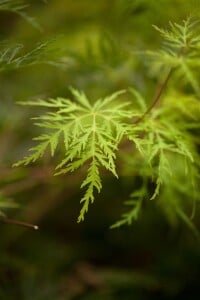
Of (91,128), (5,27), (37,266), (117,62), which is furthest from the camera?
(5,27)

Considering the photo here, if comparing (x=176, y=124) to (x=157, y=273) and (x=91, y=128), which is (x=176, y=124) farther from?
(x=157, y=273)

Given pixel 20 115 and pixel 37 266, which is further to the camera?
pixel 20 115

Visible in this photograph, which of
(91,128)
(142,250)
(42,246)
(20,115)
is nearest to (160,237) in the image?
(142,250)

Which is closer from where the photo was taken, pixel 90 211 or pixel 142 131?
pixel 142 131

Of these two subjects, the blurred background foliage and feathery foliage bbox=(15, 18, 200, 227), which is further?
the blurred background foliage

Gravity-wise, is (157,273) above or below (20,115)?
below

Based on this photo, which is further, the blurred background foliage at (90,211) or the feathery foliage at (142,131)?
the blurred background foliage at (90,211)

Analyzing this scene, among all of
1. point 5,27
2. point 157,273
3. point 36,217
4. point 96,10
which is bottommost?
point 157,273

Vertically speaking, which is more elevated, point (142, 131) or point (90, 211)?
point (142, 131)
